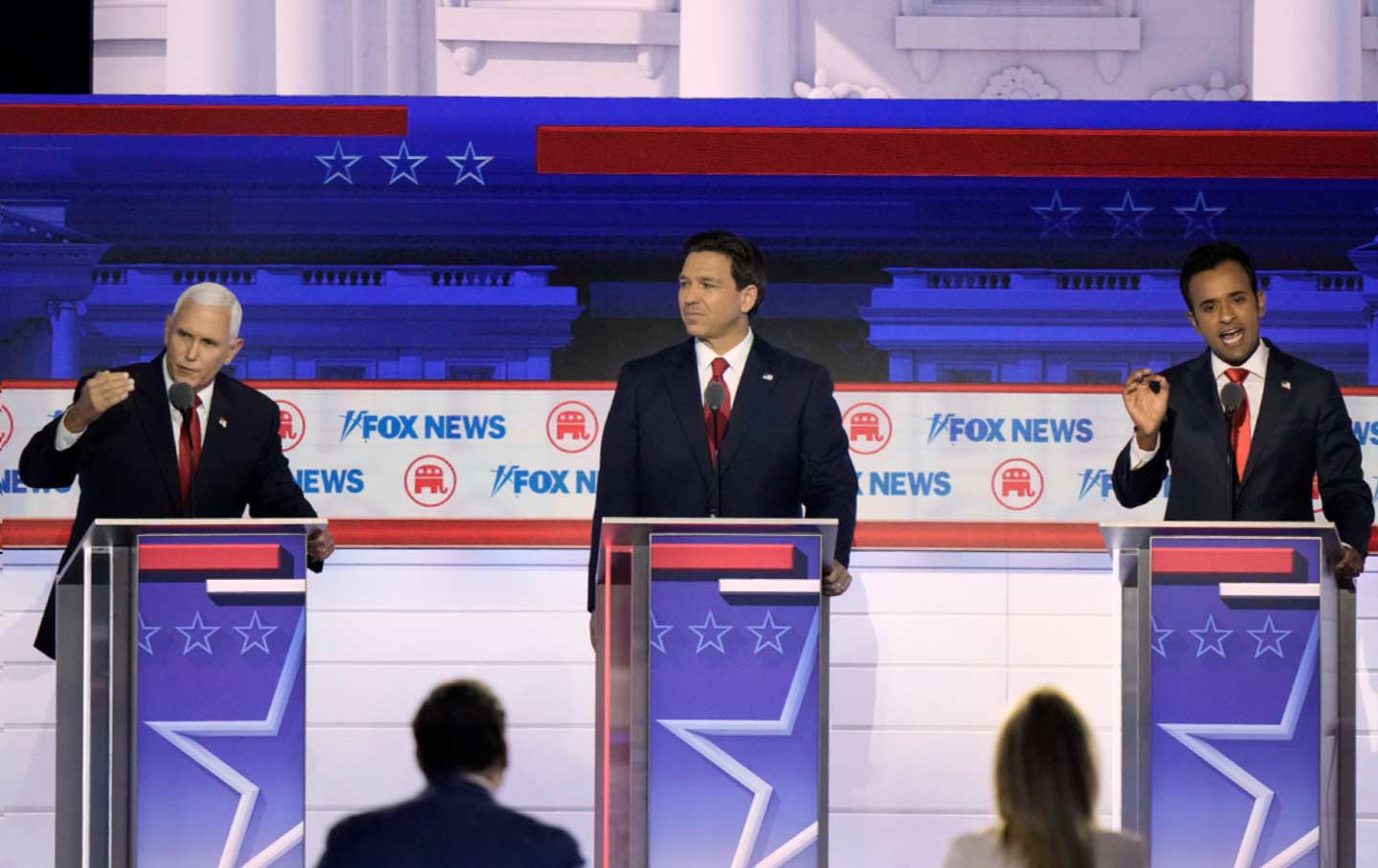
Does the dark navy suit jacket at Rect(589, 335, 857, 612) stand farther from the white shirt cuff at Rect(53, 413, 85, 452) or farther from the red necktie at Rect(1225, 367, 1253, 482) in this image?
the white shirt cuff at Rect(53, 413, 85, 452)

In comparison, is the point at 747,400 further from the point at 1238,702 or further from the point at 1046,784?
the point at 1046,784

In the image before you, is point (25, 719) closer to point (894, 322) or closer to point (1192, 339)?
point (894, 322)

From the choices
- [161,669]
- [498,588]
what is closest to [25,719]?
[498,588]

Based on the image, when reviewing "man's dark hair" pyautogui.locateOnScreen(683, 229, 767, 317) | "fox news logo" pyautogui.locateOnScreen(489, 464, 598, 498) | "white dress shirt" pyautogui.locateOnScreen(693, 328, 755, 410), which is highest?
"man's dark hair" pyautogui.locateOnScreen(683, 229, 767, 317)

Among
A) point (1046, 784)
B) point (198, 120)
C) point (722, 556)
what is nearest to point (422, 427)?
point (198, 120)

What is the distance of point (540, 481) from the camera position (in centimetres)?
535

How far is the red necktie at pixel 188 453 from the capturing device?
159 inches

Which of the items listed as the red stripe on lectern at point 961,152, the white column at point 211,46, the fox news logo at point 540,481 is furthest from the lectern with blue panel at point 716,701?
the white column at point 211,46

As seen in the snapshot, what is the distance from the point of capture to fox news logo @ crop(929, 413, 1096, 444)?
211 inches

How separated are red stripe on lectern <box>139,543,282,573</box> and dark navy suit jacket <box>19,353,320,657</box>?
74cm

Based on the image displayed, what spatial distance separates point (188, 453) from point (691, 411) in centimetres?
118

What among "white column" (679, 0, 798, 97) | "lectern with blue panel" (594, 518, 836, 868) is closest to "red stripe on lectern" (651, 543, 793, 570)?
"lectern with blue panel" (594, 518, 836, 868)

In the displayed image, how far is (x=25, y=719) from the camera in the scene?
4.88 metres

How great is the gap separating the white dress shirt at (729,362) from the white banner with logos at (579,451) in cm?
126
